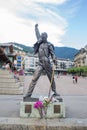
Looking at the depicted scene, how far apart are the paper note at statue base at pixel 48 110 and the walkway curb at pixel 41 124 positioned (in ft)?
1.65

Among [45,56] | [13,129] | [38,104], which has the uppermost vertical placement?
[45,56]

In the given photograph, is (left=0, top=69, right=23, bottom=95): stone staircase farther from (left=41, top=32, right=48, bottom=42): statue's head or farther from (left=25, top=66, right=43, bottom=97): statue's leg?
(left=41, top=32, right=48, bottom=42): statue's head

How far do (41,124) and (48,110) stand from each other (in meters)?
1.06

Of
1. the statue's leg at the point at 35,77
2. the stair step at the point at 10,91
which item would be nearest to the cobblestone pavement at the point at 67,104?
the statue's leg at the point at 35,77

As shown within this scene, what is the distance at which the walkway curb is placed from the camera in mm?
7980

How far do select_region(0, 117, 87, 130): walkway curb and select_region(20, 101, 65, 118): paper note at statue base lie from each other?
502 mm

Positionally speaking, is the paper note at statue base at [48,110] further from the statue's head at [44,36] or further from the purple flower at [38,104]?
the statue's head at [44,36]

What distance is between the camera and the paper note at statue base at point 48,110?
9.07m

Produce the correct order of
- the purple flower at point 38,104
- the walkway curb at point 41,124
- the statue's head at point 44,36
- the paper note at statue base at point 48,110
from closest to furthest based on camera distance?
the walkway curb at point 41,124
the purple flower at point 38,104
the paper note at statue base at point 48,110
the statue's head at point 44,36

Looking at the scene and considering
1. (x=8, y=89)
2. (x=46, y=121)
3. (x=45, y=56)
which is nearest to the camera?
(x=46, y=121)

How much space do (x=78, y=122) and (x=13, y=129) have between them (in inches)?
75.8

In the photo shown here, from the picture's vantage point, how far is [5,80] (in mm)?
19109

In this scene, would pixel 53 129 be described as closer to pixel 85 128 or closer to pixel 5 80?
pixel 85 128

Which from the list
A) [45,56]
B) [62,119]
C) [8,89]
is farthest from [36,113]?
[8,89]
